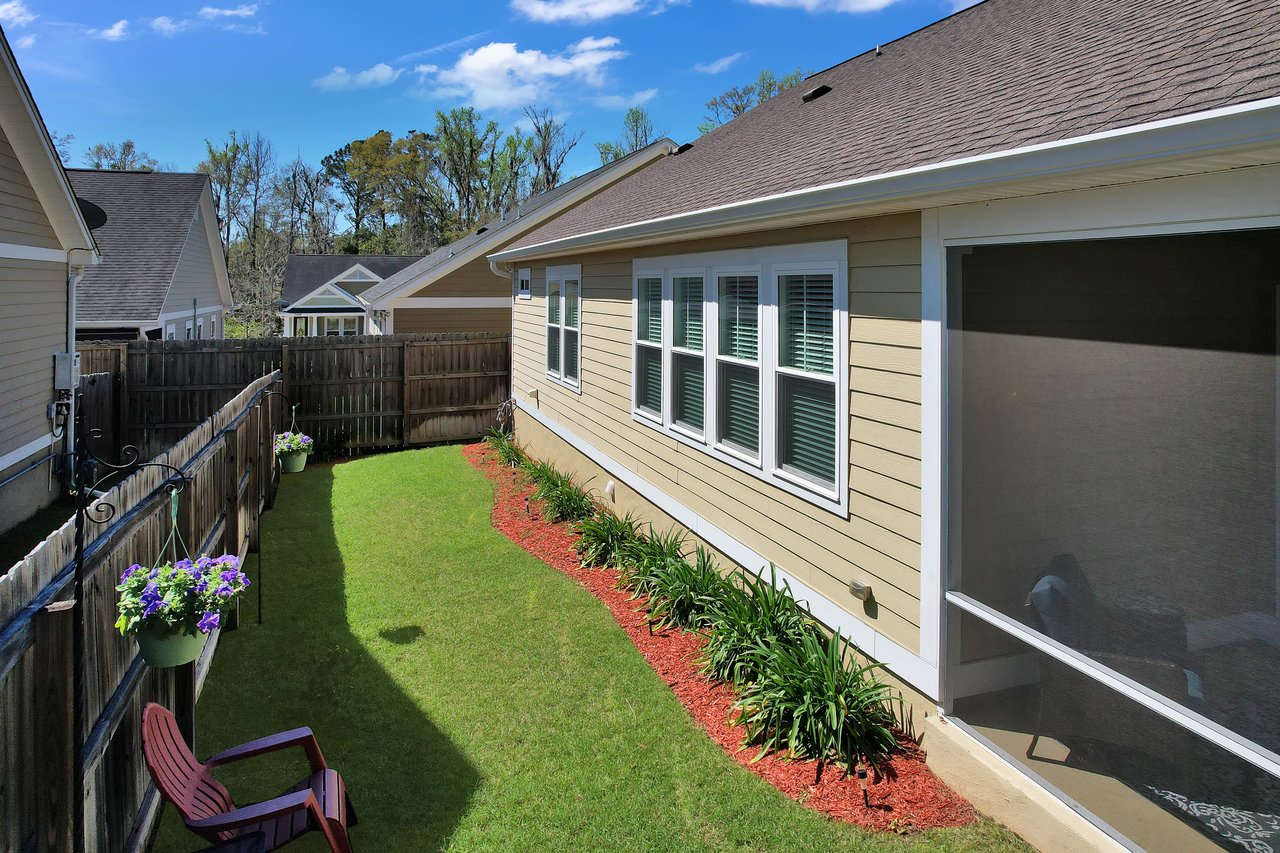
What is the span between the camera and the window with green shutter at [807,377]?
17.3 feet

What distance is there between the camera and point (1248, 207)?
2738mm

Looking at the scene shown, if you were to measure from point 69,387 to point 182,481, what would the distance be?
8444 mm

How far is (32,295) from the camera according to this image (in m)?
10.4

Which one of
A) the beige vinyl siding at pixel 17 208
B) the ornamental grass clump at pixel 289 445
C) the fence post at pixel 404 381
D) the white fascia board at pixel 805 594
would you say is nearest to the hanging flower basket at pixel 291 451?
the ornamental grass clump at pixel 289 445

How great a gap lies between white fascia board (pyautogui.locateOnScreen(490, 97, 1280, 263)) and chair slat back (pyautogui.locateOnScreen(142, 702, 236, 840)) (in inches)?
159

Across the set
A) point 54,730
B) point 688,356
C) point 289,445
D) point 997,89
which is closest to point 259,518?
point 289,445

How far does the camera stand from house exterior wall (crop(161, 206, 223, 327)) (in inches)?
769

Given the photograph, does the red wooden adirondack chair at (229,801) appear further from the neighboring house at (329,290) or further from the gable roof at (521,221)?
the neighboring house at (329,290)

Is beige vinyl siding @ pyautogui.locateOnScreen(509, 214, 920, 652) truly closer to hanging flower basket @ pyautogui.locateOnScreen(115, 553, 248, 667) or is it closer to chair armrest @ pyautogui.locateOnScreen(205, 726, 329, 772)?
chair armrest @ pyautogui.locateOnScreen(205, 726, 329, 772)

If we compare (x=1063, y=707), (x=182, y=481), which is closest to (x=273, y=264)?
(x=182, y=481)

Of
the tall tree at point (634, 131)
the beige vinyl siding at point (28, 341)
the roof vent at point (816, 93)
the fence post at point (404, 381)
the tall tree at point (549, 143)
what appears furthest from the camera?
the tall tree at point (549, 143)

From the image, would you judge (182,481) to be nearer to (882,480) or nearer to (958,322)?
Result: (882,480)

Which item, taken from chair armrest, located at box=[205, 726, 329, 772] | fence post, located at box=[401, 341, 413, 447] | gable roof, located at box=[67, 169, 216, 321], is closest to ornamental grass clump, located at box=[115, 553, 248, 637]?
chair armrest, located at box=[205, 726, 329, 772]

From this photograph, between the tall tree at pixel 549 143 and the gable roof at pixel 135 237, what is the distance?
1155 inches
